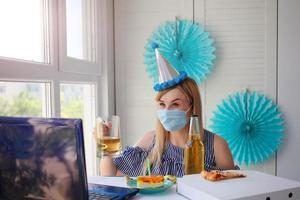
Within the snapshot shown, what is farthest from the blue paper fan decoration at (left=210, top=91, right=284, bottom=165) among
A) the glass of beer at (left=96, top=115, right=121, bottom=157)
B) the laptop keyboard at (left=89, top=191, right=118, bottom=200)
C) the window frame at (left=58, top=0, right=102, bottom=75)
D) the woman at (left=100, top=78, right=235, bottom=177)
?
the laptop keyboard at (left=89, top=191, right=118, bottom=200)

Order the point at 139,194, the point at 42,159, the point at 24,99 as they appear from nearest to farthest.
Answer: the point at 42,159
the point at 139,194
the point at 24,99

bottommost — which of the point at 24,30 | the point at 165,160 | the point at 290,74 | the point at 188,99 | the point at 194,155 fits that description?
the point at 165,160

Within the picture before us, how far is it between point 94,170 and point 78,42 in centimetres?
79

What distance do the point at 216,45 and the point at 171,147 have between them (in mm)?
935

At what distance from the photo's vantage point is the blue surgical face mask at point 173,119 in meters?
1.42

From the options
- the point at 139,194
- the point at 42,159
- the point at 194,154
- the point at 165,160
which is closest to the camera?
the point at 42,159

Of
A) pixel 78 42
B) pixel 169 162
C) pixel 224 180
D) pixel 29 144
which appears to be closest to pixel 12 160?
pixel 29 144

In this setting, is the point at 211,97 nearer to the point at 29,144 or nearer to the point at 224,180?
the point at 224,180

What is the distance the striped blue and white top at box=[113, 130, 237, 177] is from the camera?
143 cm

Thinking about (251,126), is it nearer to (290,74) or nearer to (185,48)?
(290,74)

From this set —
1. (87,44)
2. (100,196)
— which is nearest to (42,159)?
(100,196)

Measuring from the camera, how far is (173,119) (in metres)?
1.42

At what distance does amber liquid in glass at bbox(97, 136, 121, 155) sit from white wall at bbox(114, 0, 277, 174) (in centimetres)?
110

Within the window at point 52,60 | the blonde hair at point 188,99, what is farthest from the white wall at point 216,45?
the blonde hair at point 188,99
